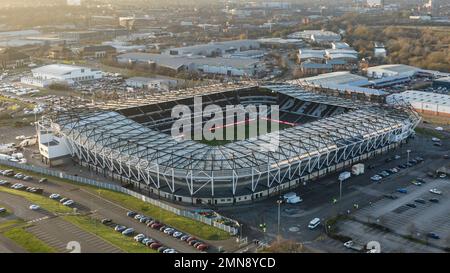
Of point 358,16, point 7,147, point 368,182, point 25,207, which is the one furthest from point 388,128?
point 358,16

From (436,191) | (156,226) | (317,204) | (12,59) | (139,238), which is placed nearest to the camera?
(139,238)

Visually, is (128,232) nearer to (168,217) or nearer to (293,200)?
(168,217)

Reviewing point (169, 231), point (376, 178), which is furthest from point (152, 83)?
point (169, 231)

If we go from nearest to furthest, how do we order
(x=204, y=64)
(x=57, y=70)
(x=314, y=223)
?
(x=314, y=223) → (x=57, y=70) → (x=204, y=64)

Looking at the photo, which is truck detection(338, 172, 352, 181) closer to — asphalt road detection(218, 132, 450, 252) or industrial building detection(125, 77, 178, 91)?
asphalt road detection(218, 132, 450, 252)

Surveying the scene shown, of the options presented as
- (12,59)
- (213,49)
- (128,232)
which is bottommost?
(128,232)

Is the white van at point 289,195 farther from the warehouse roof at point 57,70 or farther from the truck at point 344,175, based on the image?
the warehouse roof at point 57,70
